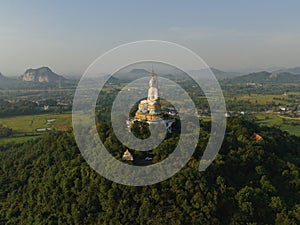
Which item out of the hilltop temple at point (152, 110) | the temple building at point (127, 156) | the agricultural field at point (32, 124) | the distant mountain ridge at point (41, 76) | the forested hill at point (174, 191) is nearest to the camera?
the forested hill at point (174, 191)

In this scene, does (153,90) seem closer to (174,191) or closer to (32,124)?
(174,191)

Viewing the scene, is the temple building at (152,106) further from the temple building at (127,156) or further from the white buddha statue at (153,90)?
the temple building at (127,156)

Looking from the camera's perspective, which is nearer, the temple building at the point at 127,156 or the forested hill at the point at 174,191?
the forested hill at the point at 174,191

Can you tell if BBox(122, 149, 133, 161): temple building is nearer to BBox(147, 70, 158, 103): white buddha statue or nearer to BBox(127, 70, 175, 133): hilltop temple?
BBox(127, 70, 175, 133): hilltop temple

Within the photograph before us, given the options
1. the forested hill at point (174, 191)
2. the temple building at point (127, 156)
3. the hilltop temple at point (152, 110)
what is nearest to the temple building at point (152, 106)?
the hilltop temple at point (152, 110)

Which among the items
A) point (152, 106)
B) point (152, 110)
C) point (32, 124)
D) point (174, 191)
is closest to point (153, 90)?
point (152, 106)

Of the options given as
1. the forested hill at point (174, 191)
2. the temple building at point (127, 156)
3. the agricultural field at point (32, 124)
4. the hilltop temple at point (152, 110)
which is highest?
the hilltop temple at point (152, 110)

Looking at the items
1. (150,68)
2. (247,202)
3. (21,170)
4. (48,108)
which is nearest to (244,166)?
(247,202)
